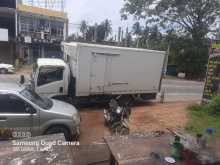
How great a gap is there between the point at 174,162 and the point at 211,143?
1.44m

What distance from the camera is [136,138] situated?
4113 mm

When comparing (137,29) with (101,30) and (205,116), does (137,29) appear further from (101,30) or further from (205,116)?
(101,30)

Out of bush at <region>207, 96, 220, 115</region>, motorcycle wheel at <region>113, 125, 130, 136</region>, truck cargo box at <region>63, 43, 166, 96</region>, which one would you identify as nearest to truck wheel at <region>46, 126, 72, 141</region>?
motorcycle wheel at <region>113, 125, 130, 136</region>

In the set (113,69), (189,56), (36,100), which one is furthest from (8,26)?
(36,100)


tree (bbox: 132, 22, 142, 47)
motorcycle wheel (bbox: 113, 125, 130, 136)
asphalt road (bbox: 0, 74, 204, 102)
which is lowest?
asphalt road (bbox: 0, 74, 204, 102)

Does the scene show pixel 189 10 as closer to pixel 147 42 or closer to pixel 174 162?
pixel 147 42

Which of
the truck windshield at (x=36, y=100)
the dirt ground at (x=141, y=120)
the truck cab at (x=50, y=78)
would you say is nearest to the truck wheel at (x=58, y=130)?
the truck windshield at (x=36, y=100)

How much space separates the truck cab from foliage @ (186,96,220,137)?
5021 mm

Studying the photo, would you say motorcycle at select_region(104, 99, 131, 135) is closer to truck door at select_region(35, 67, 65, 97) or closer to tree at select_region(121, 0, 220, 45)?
truck door at select_region(35, 67, 65, 97)

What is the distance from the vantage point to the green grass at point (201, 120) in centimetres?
841

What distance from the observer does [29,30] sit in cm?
3359

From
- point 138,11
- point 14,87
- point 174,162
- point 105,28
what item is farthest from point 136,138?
point 105,28

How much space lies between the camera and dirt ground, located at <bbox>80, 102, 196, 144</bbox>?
26.0ft

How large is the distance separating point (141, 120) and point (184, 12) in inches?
889
